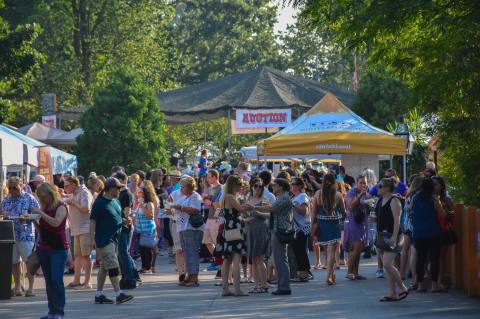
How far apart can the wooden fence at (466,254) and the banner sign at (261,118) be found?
14.3 m

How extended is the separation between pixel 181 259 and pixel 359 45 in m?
4.59

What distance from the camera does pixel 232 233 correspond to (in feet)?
55.3

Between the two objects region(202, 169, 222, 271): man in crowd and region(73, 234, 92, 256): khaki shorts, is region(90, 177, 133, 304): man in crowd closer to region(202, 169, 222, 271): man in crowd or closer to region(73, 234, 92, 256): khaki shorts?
region(73, 234, 92, 256): khaki shorts

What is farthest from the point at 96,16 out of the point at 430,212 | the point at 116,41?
the point at 430,212

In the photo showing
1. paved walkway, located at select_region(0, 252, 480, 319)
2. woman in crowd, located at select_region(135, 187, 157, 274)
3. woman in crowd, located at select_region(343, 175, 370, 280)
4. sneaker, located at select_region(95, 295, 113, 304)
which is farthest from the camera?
woman in crowd, located at select_region(135, 187, 157, 274)

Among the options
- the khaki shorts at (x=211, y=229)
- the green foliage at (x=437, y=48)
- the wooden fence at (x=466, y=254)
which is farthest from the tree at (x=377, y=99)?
the wooden fence at (x=466, y=254)

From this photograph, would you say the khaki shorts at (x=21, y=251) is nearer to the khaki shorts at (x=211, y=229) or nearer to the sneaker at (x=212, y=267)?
the khaki shorts at (x=211, y=229)

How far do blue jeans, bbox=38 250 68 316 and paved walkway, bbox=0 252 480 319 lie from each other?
761 mm

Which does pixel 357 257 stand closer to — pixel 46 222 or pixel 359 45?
pixel 359 45

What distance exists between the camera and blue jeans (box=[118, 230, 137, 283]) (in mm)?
17844

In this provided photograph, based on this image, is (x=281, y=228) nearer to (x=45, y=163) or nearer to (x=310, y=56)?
(x=45, y=163)

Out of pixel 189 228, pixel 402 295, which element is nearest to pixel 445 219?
pixel 402 295

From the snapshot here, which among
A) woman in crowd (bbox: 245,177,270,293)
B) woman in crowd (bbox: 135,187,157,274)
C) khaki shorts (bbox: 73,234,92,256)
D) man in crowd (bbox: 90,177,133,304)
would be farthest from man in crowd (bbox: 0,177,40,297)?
woman in crowd (bbox: 245,177,270,293)

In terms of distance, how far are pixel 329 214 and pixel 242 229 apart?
88.6 inches
